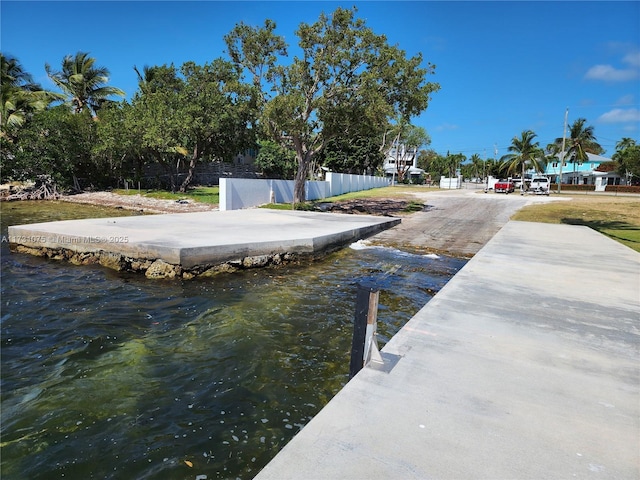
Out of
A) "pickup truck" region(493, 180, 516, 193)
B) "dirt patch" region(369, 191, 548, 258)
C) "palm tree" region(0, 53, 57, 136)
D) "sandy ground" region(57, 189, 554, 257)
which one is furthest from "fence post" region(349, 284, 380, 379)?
"pickup truck" region(493, 180, 516, 193)

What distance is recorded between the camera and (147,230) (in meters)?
10.2

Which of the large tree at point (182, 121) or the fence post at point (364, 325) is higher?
the large tree at point (182, 121)

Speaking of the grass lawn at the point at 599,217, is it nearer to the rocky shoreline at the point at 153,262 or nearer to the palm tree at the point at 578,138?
the rocky shoreline at the point at 153,262

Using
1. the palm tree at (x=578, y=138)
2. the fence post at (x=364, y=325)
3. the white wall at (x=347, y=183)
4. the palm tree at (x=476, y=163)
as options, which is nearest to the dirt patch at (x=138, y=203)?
the white wall at (x=347, y=183)

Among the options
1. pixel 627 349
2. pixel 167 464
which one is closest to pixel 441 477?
pixel 167 464

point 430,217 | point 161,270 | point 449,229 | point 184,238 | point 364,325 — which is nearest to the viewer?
point 364,325

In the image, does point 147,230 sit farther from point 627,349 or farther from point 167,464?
point 627,349

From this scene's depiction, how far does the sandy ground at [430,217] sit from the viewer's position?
1270 centimetres

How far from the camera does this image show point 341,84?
1884cm

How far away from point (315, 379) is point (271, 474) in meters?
2.30

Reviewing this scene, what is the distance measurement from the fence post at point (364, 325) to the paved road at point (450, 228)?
8.41 meters

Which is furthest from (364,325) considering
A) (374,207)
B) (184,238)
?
(374,207)

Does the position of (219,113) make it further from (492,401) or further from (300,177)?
(492,401)

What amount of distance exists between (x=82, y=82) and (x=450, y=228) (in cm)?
3463
